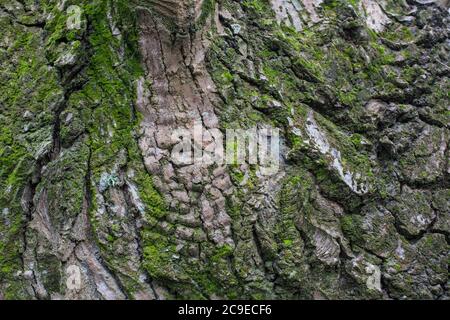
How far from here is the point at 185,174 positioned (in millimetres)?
3299

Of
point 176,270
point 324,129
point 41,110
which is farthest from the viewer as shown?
point 324,129

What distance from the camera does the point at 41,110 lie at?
3412 mm

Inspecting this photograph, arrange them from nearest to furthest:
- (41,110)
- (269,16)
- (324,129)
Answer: (41,110) < (324,129) < (269,16)

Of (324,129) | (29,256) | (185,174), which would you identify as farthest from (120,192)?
(324,129)

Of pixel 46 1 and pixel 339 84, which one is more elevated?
pixel 46 1

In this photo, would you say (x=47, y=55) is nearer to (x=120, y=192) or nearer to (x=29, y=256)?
(x=120, y=192)

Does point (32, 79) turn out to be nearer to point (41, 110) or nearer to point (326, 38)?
point (41, 110)

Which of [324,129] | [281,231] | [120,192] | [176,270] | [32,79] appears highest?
[32,79]

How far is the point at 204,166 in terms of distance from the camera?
333 cm

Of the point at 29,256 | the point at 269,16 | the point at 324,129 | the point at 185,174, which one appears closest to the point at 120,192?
the point at 185,174

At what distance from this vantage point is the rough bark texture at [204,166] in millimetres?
3178

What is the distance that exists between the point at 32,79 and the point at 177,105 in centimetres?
97

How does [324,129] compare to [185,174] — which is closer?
A: [185,174]

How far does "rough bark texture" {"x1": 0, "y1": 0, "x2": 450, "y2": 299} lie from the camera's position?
3.18 m
